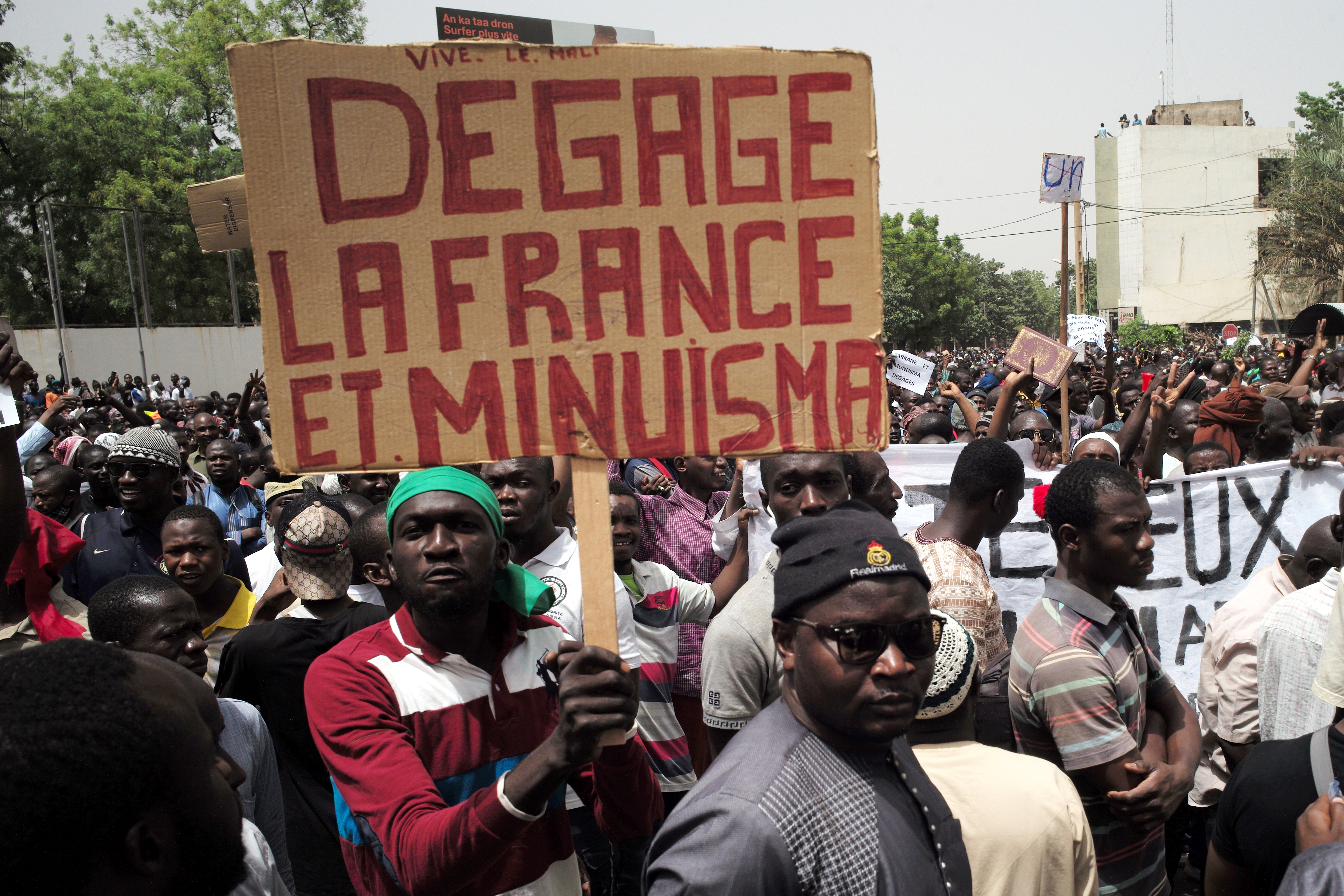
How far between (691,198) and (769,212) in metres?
0.17

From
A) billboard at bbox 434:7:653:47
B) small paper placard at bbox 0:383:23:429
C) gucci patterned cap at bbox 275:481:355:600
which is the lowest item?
gucci patterned cap at bbox 275:481:355:600

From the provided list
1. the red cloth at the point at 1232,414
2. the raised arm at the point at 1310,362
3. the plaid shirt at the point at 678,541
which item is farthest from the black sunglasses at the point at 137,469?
the raised arm at the point at 1310,362

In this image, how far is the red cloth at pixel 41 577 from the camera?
376cm

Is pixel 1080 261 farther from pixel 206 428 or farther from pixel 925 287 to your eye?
pixel 925 287

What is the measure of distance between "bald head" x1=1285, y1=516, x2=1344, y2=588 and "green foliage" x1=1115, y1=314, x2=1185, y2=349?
39.9 meters

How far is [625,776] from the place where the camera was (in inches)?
84.3

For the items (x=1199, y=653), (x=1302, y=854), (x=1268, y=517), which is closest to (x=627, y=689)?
(x=1302, y=854)

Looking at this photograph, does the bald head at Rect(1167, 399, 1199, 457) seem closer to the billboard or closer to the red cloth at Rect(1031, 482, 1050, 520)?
the red cloth at Rect(1031, 482, 1050, 520)

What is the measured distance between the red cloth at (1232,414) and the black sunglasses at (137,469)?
6.66 m

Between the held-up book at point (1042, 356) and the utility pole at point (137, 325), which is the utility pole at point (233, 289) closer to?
the utility pole at point (137, 325)

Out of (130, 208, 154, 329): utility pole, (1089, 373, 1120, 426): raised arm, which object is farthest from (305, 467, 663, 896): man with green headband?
(130, 208, 154, 329): utility pole

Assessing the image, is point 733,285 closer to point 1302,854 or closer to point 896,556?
point 896,556

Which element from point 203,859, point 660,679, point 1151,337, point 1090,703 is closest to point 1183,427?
point 660,679

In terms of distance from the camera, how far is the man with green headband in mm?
1781
